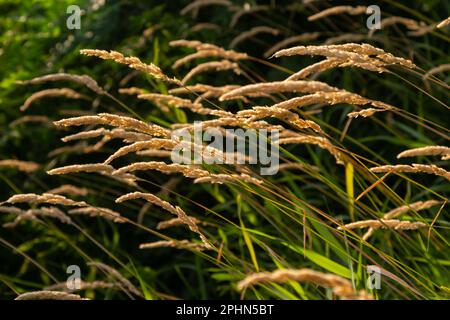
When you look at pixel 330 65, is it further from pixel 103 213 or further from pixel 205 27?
pixel 205 27

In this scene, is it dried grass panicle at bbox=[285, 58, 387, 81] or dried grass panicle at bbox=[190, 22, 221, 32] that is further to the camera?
dried grass panicle at bbox=[190, 22, 221, 32]

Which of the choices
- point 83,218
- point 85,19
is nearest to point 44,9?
point 85,19

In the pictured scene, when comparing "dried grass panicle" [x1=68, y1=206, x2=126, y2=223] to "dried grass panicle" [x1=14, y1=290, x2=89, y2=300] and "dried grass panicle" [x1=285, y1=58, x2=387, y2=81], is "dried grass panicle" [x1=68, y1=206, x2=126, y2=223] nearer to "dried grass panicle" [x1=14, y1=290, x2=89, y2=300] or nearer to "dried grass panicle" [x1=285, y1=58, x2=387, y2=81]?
"dried grass panicle" [x1=14, y1=290, x2=89, y2=300]

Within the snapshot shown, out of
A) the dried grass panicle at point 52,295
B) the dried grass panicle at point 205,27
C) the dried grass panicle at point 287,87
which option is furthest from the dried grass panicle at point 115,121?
the dried grass panicle at point 205,27

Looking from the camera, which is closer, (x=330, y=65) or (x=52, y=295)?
(x=52, y=295)

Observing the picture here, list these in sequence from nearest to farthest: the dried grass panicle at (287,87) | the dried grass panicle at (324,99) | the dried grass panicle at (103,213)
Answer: the dried grass panicle at (287,87) → the dried grass panicle at (324,99) → the dried grass panicle at (103,213)

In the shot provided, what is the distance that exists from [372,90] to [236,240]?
94 centimetres

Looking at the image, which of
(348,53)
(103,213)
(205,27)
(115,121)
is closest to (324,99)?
(348,53)

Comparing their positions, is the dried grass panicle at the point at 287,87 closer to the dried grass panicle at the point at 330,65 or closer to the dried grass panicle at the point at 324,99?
the dried grass panicle at the point at 324,99

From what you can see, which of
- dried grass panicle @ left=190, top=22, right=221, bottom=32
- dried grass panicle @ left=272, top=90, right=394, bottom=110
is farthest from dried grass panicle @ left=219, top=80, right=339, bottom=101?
dried grass panicle @ left=190, top=22, right=221, bottom=32

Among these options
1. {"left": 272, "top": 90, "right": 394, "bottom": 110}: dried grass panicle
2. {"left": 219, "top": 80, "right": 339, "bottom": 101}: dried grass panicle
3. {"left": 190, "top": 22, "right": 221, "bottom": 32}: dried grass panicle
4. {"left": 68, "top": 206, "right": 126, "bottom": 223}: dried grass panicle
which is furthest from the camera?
{"left": 190, "top": 22, "right": 221, "bottom": 32}: dried grass panicle

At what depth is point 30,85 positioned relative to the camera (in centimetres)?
434

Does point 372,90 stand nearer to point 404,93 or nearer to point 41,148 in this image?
point 404,93

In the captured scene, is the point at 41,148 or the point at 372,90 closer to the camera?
the point at 372,90
